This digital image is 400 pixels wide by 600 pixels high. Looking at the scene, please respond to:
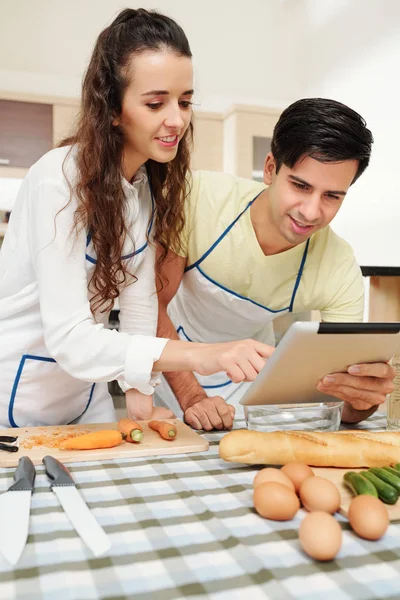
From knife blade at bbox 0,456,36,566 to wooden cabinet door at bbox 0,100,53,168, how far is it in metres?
3.18

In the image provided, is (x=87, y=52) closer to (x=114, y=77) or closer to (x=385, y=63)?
(x=385, y=63)

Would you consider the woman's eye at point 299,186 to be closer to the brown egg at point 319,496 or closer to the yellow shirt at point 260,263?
the yellow shirt at point 260,263

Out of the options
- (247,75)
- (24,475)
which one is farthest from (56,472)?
(247,75)

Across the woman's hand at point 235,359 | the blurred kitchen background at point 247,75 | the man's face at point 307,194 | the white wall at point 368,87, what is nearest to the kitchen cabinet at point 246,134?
the blurred kitchen background at point 247,75

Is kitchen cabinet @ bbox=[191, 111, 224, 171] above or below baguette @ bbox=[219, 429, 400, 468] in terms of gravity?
above

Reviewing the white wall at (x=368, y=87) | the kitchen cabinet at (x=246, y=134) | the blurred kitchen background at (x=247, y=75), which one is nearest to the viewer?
the white wall at (x=368, y=87)

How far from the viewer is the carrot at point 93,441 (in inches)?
39.6

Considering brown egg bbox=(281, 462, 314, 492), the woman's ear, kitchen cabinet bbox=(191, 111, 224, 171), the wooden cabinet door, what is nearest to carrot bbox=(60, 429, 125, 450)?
brown egg bbox=(281, 462, 314, 492)

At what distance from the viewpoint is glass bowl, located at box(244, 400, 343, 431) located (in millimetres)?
1125

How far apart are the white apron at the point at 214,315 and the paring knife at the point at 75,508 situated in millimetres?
673

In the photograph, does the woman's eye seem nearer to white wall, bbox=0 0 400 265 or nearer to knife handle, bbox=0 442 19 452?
knife handle, bbox=0 442 19 452

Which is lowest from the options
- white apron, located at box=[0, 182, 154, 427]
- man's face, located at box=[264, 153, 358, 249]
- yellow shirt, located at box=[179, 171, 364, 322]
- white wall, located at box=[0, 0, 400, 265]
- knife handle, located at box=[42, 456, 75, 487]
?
knife handle, located at box=[42, 456, 75, 487]

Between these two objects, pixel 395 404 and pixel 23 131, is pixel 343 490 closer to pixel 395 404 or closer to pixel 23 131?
pixel 395 404

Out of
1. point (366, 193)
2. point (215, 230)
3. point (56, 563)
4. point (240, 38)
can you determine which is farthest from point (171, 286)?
point (240, 38)
